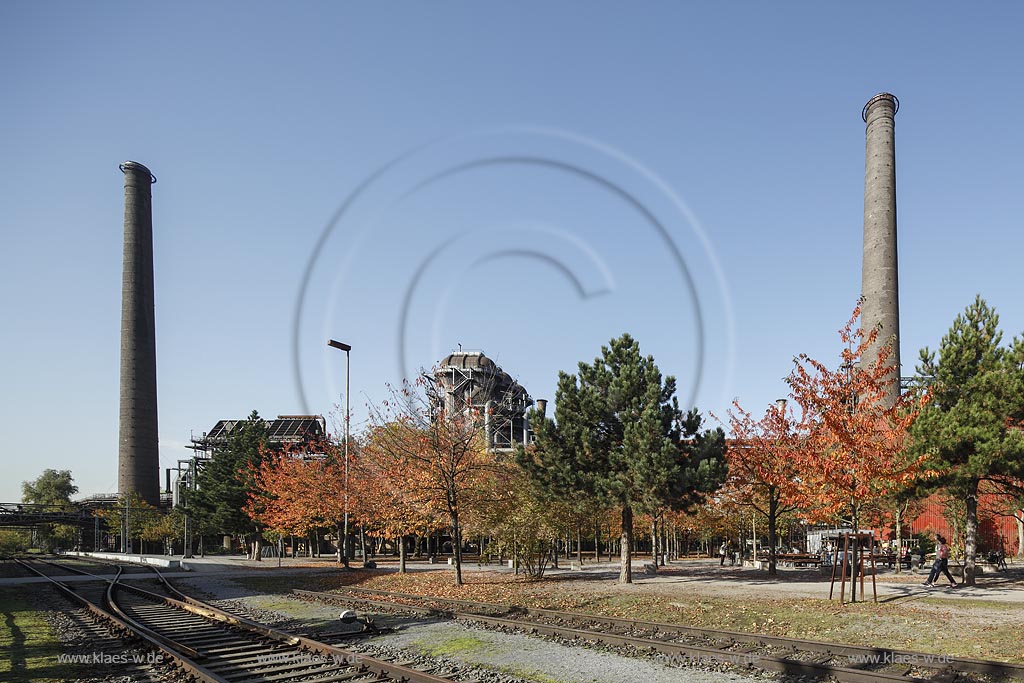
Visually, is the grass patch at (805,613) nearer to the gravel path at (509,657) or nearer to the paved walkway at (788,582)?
the paved walkway at (788,582)

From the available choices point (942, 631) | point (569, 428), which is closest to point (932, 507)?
point (569, 428)

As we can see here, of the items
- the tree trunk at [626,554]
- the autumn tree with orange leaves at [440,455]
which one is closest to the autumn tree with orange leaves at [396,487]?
the autumn tree with orange leaves at [440,455]

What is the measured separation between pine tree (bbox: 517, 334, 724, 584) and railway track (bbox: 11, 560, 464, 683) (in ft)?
53.9

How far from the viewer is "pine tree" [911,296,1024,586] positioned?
26422 millimetres

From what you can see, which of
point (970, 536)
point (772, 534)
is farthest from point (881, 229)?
point (970, 536)

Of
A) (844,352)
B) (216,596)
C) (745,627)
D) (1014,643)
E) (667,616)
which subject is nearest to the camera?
(1014,643)

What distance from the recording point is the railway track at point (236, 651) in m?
12.2

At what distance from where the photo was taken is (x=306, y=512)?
48.9 m

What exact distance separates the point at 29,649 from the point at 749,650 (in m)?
15.0

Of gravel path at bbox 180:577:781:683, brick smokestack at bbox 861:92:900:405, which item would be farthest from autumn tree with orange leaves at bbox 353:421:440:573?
brick smokestack at bbox 861:92:900:405

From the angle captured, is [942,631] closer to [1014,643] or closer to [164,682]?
[1014,643]

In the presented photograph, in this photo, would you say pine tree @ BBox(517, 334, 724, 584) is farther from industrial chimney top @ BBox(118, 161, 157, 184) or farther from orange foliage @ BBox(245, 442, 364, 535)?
industrial chimney top @ BBox(118, 161, 157, 184)

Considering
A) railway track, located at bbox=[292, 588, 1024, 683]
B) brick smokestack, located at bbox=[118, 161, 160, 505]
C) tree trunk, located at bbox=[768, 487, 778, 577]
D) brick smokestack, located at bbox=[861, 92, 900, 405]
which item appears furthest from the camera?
brick smokestack, located at bbox=[118, 161, 160, 505]

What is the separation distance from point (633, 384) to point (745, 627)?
15655 mm
